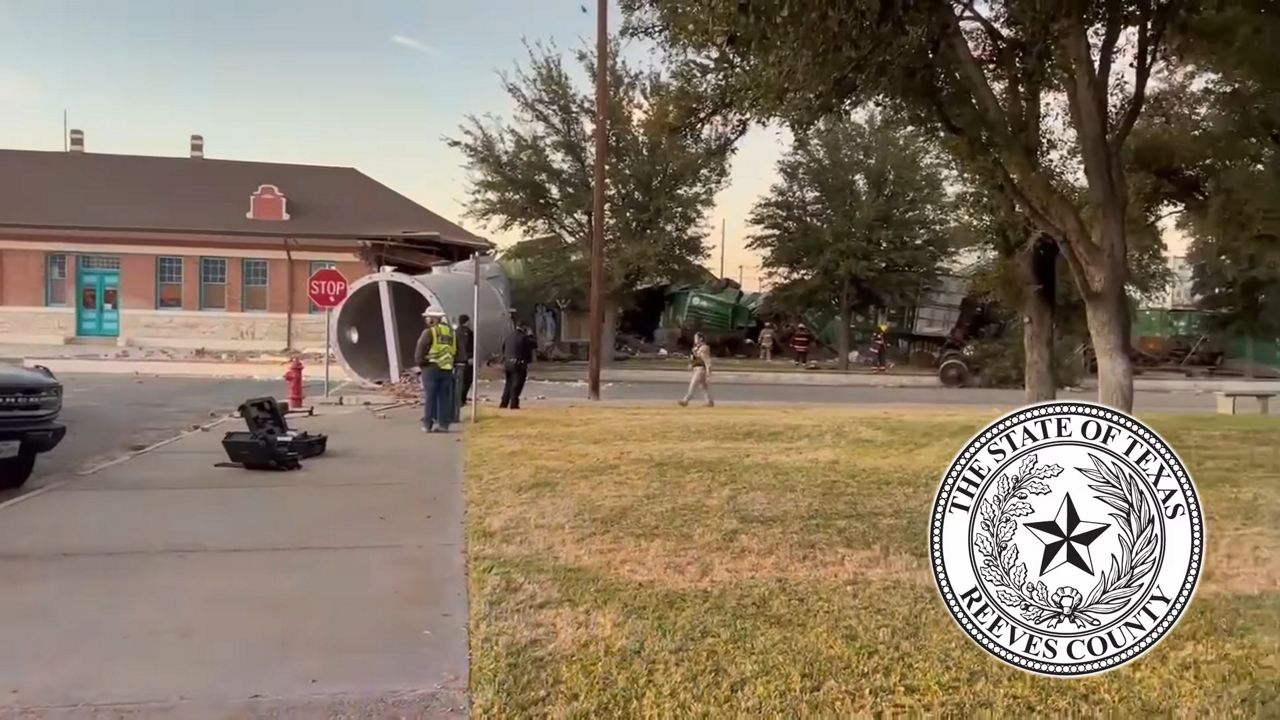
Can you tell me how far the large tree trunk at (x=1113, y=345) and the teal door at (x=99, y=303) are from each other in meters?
30.5

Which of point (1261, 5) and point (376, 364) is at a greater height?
point (1261, 5)

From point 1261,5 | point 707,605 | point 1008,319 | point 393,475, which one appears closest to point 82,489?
point 393,475

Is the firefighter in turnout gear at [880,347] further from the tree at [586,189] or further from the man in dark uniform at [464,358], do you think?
the man in dark uniform at [464,358]

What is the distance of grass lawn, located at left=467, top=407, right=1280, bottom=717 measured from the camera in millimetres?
4617

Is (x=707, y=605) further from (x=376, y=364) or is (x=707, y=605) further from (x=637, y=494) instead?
(x=376, y=364)

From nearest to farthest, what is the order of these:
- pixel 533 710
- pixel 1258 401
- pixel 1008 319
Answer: pixel 533 710
pixel 1258 401
pixel 1008 319

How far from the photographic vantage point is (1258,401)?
20359 mm

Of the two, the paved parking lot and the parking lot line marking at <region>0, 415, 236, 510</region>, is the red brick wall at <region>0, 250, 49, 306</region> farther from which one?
the parking lot line marking at <region>0, 415, 236, 510</region>

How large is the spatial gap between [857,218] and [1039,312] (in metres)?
18.2

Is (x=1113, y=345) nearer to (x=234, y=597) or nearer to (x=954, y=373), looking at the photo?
(x=234, y=597)

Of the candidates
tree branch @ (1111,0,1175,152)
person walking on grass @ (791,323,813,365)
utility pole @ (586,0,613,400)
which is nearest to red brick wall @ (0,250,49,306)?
utility pole @ (586,0,613,400)

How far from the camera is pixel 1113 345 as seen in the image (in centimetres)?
1062

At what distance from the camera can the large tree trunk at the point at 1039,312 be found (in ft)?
53.7

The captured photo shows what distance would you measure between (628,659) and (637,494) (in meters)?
4.04
